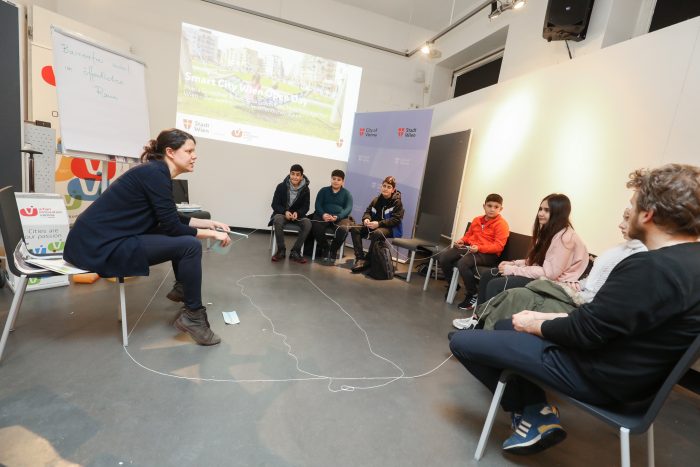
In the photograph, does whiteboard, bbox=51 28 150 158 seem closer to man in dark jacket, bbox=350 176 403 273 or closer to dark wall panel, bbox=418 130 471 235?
man in dark jacket, bbox=350 176 403 273

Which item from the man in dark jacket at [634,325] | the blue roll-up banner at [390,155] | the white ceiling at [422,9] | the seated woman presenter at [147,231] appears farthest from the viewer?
the white ceiling at [422,9]

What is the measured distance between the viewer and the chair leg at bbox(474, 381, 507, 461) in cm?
132

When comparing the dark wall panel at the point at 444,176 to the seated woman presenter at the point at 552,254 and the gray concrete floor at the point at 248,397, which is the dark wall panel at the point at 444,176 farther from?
the gray concrete floor at the point at 248,397

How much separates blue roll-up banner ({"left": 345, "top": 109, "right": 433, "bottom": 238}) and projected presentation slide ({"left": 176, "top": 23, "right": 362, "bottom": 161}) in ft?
1.47

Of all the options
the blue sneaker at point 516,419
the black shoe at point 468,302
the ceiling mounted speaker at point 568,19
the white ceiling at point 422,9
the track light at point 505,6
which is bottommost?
the black shoe at point 468,302

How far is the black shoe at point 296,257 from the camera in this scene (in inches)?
160

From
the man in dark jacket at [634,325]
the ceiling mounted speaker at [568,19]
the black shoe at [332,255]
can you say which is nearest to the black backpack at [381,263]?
the black shoe at [332,255]

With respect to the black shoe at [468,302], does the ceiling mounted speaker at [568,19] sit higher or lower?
higher

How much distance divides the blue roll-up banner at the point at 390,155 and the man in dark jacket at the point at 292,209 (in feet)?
3.92

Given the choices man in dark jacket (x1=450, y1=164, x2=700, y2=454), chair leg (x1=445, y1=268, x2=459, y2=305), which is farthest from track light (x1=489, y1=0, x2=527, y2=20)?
man in dark jacket (x1=450, y1=164, x2=700, y2=454)

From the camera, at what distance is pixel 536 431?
1.31 m

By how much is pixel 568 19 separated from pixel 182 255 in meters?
3.78

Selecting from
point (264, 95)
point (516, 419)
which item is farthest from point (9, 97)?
point (516, 419)

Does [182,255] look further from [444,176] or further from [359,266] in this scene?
[444,176]
